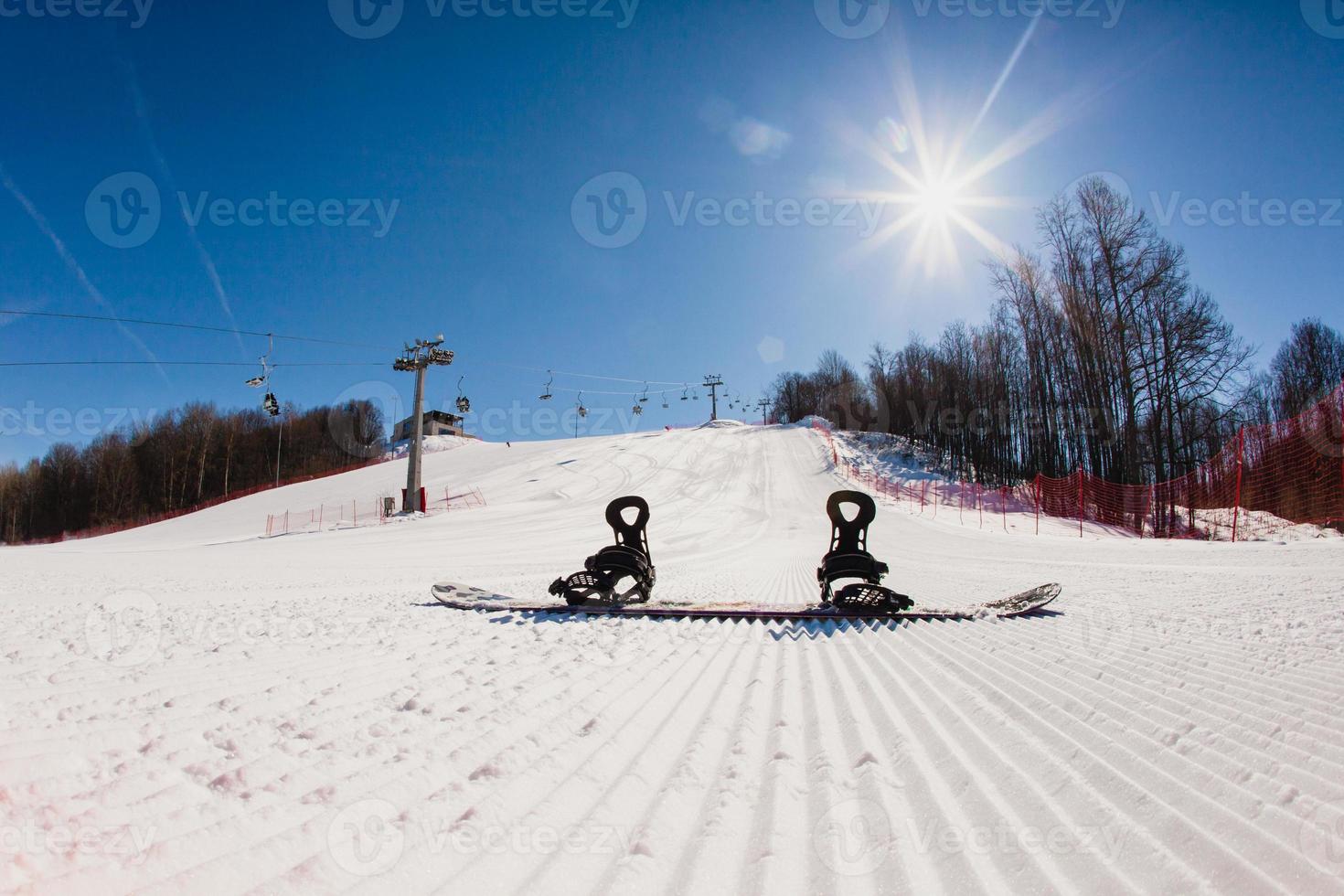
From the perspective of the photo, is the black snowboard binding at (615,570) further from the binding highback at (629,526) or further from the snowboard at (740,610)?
the snowboard at (740,610)

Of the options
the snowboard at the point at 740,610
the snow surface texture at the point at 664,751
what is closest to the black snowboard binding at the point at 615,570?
the snowboard at the point at 740,610

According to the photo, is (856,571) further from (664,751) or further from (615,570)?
(664,751)

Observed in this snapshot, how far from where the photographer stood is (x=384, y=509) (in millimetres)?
25172

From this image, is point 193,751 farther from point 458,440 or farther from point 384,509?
point 458,440

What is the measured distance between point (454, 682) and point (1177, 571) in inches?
439

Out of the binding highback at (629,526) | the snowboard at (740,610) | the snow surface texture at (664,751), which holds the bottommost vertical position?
the snowboard at (740,610)

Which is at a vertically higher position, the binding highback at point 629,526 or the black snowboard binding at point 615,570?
the binding highback at point 629,526

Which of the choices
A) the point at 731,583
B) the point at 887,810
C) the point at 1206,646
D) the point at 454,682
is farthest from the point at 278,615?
the point at 1206,646

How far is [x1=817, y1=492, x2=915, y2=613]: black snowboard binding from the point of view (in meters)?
5.79

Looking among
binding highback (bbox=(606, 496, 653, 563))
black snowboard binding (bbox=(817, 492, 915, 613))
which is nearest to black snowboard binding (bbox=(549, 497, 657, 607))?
binding highback (bbox=(606, 496, 653, 563))

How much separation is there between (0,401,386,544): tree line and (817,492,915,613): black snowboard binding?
206 ft

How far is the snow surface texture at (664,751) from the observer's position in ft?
4.95

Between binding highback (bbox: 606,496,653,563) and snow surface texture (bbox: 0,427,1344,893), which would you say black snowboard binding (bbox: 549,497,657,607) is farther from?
snow surface texture (bbox: 0,427,1344,893)

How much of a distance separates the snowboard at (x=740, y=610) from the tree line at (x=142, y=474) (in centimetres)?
6037
